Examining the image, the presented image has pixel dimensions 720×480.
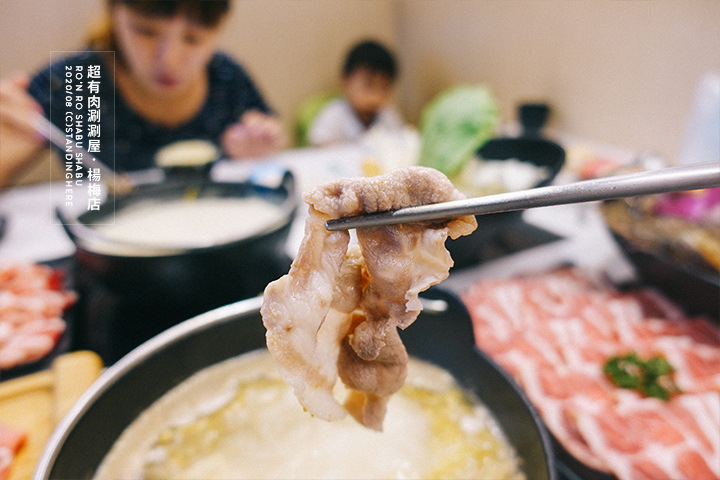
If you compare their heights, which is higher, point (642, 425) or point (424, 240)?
point (424, 240)

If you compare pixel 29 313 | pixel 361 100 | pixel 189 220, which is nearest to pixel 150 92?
pixel 189 220

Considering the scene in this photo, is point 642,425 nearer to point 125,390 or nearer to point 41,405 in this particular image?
point 125,390

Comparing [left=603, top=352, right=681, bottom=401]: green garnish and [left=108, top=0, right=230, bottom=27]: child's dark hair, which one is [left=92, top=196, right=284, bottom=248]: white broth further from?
[left=108, top=0, right=230, bottom=27]: child's dark hair

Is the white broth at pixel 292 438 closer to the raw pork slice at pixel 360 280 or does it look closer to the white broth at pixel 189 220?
the raw pork slice at pixel 360 280

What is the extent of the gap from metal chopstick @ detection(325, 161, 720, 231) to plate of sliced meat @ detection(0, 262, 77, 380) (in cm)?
120

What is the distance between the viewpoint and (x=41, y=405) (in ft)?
3.44

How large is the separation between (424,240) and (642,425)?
836 mm

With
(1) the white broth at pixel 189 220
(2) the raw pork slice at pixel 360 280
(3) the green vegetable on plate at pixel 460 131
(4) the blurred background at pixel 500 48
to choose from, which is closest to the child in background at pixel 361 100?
(4) the blurred background at pixel 500 48

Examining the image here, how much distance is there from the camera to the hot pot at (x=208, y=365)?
0.69m

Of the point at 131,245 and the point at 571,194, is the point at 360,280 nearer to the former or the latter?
the point at 571,194

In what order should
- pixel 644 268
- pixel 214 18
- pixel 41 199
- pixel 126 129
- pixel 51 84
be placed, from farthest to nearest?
pixel 126 129, pixel 214 18, pixel 51 84, pixel 41 199, pixel 644 268

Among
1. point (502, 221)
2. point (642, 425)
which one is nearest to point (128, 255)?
point (502, 221)

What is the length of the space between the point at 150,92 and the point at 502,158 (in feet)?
10.6

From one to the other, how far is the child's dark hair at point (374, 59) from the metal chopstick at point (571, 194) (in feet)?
16.5
